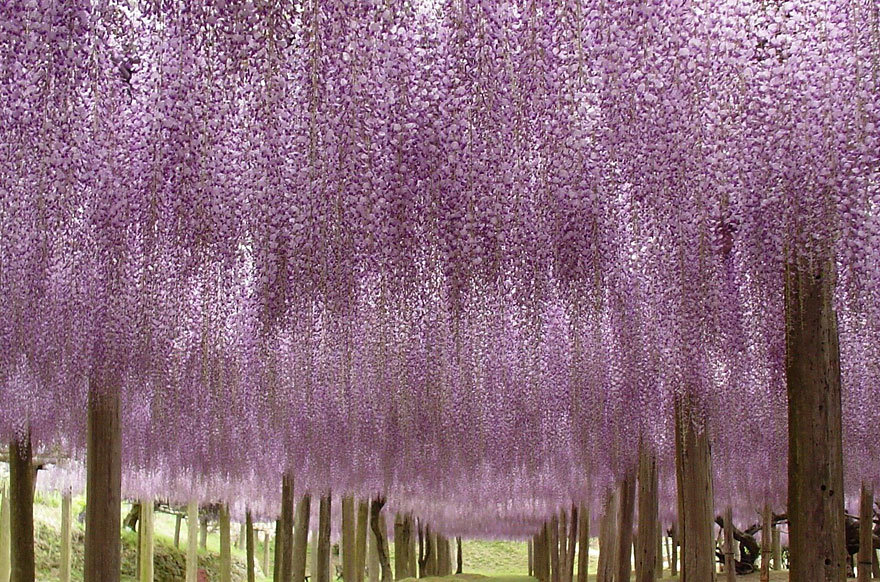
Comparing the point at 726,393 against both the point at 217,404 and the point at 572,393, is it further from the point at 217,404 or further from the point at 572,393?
the point at 217,404

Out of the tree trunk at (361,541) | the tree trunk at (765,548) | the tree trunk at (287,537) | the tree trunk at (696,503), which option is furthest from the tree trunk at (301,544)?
the tree trunk at (765,548)

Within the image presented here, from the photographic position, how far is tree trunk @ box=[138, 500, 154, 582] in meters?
16.8

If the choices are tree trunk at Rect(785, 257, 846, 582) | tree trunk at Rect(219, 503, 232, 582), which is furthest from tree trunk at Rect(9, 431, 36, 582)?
tree trunk at Rect(219, 503, 232, 582)

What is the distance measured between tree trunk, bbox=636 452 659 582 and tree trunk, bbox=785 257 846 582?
6158 mm

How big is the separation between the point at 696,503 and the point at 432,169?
15.1 ft

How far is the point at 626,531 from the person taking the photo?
12656mm

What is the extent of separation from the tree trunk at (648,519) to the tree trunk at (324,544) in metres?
3.98

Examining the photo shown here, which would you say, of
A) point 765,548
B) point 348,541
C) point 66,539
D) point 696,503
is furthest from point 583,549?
point 696,503

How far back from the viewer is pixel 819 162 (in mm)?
4914

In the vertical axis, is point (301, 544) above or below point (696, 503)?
below

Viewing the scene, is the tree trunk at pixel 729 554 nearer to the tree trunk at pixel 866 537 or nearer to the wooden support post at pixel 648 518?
the tree trunk at pixel 866 537

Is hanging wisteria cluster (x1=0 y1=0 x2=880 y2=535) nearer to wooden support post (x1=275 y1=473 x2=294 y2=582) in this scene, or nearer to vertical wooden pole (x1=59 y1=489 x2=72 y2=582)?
wooden support post (x1=275 y1=473 x2=294 y2=582)

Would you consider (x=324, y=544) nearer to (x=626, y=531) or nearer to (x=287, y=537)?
(x=287, y=537)

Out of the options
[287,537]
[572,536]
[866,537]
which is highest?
[287,537]
